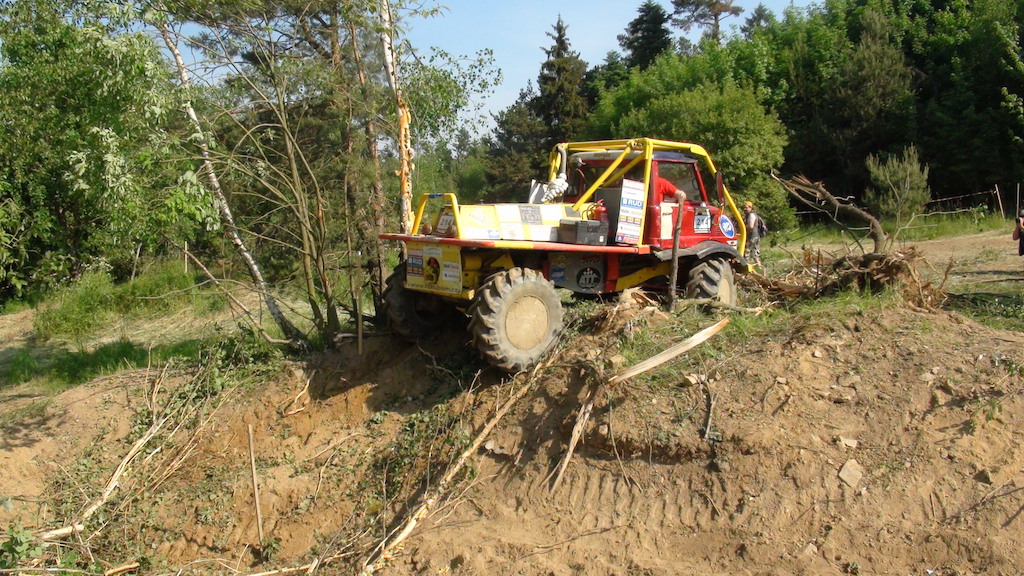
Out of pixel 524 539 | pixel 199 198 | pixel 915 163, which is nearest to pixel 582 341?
pixel 524 539

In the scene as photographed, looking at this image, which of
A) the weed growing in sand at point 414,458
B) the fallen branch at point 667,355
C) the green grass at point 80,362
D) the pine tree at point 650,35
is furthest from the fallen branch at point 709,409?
the pine tree at point 650,35

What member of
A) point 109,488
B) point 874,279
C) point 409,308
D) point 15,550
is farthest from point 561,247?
point 15,550

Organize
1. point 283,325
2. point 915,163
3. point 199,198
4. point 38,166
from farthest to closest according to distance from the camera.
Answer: point 915,163
point 38,166
point 283,325
point 199,198

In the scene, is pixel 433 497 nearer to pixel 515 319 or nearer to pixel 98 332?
pixel 515 319

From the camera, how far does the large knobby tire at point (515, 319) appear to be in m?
6.72

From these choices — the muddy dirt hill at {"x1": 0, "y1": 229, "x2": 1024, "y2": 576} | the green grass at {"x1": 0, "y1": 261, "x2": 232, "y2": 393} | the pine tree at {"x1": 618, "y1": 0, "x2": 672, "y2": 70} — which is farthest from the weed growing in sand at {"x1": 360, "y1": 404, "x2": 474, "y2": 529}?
the pine tree at {"x1": 618, "y1": 0, "x2": 672, "y2": 70}

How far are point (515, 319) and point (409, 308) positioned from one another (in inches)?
60.5

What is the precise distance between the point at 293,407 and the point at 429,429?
5.63ft

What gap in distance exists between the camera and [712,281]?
27.6 ft

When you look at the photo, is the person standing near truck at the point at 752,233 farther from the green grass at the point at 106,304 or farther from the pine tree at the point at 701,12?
the pine tree at the point at 701,12

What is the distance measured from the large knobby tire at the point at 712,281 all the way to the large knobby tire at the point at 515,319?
6.23ft

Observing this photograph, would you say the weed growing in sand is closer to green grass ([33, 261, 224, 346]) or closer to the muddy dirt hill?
the muddy dirt hill

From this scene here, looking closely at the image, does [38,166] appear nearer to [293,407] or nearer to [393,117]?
[393,117]

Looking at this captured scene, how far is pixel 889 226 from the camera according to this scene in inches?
721
